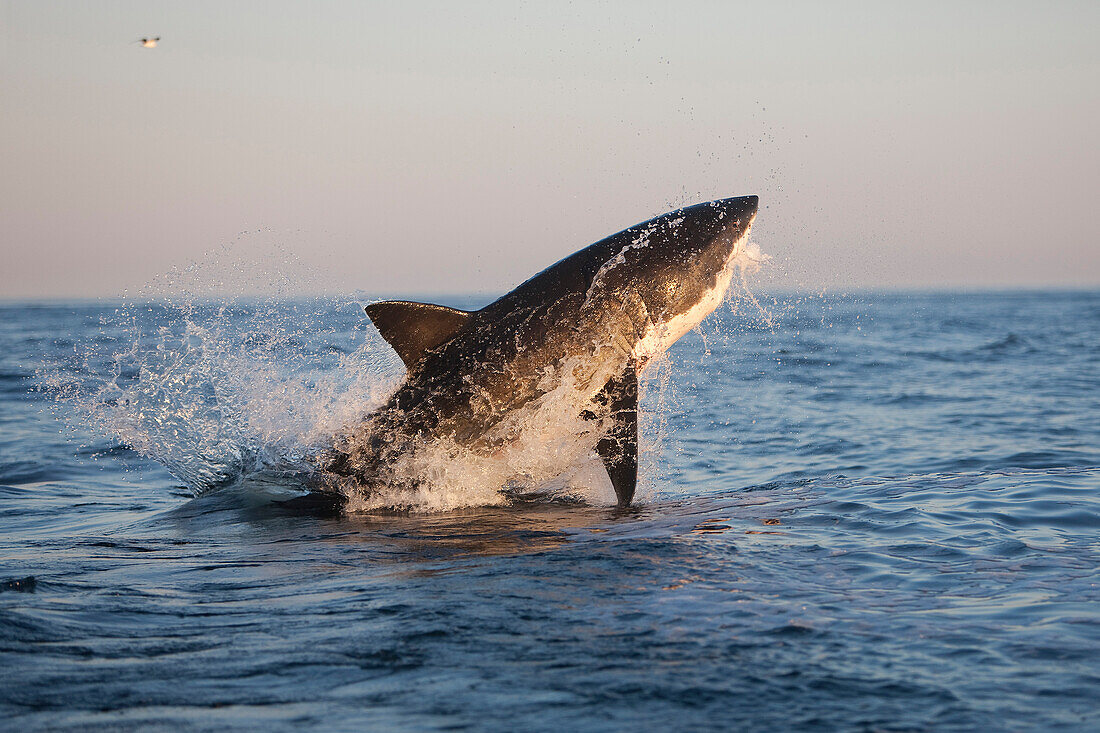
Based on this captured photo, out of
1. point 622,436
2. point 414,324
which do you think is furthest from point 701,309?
point 414,324

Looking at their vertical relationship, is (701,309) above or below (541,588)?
above

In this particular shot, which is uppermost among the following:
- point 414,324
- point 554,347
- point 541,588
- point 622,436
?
point 414,324

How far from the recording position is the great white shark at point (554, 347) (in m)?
8.47

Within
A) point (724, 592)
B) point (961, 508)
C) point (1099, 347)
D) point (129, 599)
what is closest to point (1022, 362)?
point (1099, 347)

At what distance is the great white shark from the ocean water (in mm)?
674

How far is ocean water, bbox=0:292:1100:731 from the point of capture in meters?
4.08

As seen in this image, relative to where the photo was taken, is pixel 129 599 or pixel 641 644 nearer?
pixel 641 644

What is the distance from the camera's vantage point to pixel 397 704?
4035mm

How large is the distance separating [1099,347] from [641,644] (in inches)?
1327

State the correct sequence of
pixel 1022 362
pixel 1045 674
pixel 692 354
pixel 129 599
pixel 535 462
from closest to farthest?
pixel 1045 674 → pixel 129 599 → pixel 535 462 → pixel 1022 362 → pixel 692 354

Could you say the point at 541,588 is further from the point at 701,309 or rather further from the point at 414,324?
the point at 701,309

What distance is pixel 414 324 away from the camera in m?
8.47

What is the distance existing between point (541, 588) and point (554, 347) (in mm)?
3194

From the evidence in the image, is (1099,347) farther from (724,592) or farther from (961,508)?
(724,592)
